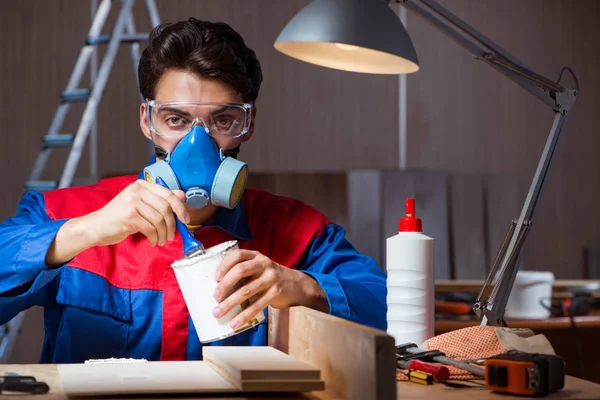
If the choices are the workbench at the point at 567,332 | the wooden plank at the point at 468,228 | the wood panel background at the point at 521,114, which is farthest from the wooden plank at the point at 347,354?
the wood panel background at the point at 521,114

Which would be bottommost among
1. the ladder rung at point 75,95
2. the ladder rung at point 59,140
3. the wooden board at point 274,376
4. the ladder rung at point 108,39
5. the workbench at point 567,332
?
the workbench at point 567,332

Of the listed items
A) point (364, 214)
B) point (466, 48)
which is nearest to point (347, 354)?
point (466, 48)

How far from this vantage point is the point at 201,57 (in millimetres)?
1692

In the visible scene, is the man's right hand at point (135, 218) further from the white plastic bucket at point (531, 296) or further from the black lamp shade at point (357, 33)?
the white plastic bucket at point (531, 296)

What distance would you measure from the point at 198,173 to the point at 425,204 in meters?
3.31

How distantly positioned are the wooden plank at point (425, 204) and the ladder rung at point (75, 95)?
1806 mm

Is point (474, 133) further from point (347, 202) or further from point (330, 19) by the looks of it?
point (330, 19)

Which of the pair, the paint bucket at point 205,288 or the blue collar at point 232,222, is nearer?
the paint bucket at point 205,288

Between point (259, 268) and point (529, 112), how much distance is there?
4.17 m

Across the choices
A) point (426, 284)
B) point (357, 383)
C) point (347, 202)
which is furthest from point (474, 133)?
point (357, 383)

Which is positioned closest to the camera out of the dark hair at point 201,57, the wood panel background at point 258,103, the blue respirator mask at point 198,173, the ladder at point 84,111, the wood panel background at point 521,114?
the blue respirator mask at point 198,173

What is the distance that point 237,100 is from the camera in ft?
5.59

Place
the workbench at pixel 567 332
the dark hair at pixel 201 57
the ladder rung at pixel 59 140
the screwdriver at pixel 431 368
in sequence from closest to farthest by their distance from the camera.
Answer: the screwdriver at pixel 431 368 → the dark hair at pixel 201 57 → the workbench at pixel 567 332 → the ladder rung at pixel 59 140

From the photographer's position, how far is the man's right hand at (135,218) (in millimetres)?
1250
